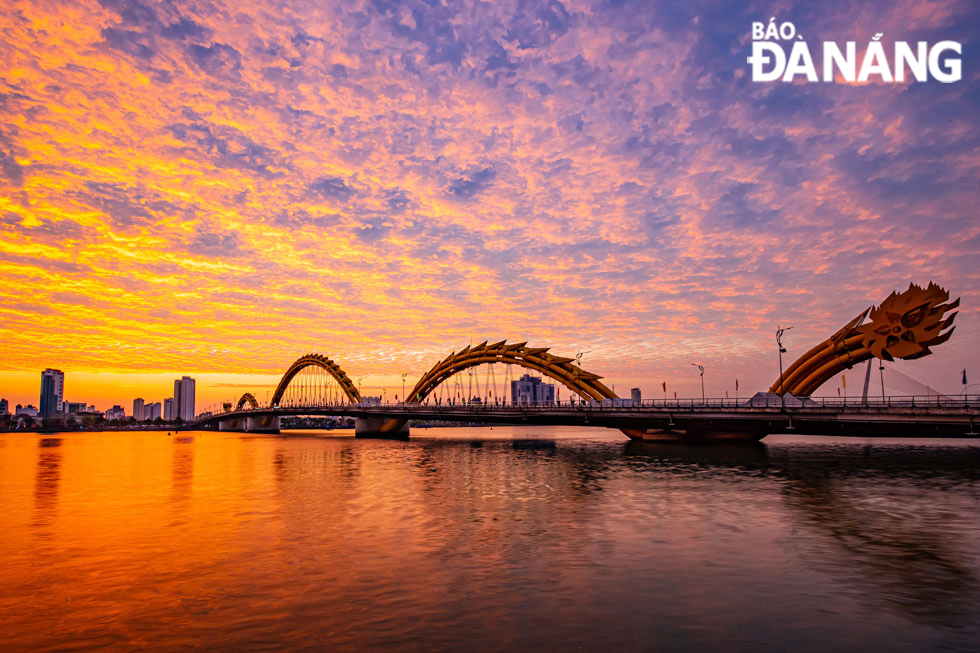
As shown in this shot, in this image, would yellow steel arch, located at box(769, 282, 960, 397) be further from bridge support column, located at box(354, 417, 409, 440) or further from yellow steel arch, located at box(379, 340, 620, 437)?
bridge support column, located at box(354, 417, 409, 440)

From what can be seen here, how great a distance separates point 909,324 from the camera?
74.4m

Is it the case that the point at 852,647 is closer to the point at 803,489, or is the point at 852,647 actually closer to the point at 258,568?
the point at 258,568

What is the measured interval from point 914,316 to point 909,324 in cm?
115

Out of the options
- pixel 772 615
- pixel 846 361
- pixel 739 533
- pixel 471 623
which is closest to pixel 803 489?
pixel 739 533

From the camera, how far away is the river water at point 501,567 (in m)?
13.9

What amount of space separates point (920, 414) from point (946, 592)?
46095 mm

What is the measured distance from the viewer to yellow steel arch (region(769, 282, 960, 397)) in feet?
237

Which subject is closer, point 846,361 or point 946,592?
point 946,592

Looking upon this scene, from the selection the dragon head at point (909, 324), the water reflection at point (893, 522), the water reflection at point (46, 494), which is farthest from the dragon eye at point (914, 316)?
the water reflection at point (46, 494)

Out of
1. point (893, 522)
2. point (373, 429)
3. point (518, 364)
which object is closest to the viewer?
point (893, 522)

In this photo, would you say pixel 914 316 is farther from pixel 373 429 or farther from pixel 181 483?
pixel 373 429

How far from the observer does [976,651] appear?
41.3ft

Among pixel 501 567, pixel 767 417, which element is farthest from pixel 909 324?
pixel 501 567

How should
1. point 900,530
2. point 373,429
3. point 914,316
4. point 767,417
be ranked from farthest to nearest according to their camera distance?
point 373,429
point 914,316
point 767,417
point 900,530
